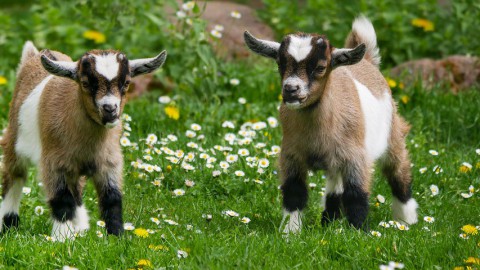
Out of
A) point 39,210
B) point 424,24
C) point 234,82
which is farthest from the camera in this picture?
point 424,24

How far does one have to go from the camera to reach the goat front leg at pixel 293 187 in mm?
5938

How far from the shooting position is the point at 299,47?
18.2 feet

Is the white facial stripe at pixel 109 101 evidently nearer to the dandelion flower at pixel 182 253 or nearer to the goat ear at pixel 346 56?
the dandelion flower at pixel 182 253

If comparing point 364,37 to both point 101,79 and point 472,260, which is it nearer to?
point 101,79

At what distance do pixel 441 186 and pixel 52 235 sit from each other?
9.51 feet

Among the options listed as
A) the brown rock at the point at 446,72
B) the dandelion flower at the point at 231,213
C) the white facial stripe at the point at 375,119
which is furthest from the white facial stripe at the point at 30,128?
the brown rock at the point at 446,72

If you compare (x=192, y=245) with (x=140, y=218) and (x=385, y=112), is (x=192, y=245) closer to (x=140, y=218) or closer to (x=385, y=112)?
(x=140, y=218)

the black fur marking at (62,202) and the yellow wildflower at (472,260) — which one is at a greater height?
the yellow wildflower at (472,260)

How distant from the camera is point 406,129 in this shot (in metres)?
6.74

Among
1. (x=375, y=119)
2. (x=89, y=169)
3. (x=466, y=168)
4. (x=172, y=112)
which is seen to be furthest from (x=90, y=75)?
(x=466, y=168)

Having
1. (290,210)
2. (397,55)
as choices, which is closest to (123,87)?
(290,210)

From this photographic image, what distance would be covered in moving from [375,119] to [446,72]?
9.96 feet

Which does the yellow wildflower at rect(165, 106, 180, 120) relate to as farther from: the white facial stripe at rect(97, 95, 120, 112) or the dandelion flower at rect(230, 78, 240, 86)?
the white facial stripe at rect(97, 95, 120, 112)

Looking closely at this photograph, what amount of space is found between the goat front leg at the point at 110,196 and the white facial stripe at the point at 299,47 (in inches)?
51.1
